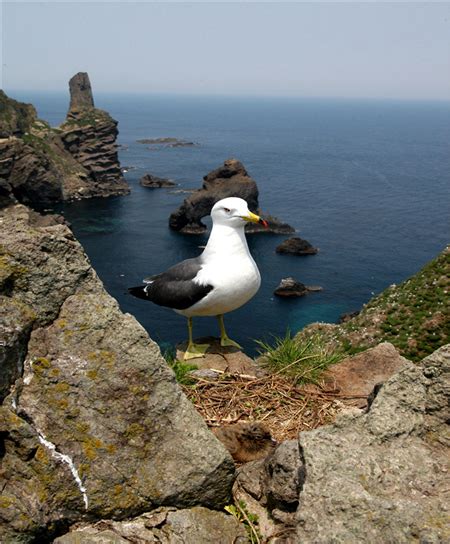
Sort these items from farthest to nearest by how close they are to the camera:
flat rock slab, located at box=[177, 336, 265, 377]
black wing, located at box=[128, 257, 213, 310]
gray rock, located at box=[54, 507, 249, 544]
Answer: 1. black wing, located at box=[128, 257, 213, 310]
2. flat rock slab, located at box=[177, 336, 265, 377]
3. gray rock, located at box=[54, 507, 249, 544]

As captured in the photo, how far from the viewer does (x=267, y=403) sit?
8781mm

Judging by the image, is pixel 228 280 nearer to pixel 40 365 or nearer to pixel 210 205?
pixel 40 365

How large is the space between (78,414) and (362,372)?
19.5 feet

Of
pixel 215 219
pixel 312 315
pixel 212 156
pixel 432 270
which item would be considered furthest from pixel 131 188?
pixel 215 219

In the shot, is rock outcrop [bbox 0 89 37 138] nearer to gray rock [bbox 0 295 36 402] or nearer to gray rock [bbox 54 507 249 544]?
gray rock [bbox 0 295 36 402]

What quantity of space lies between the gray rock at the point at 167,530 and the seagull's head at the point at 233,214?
6.34 m

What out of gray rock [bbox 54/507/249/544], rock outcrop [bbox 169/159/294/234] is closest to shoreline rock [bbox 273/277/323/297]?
rock outcrop [bbox 169/159/294/234]

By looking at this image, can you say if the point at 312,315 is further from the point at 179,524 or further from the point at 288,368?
the point at 179,524

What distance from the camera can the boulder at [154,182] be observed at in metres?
139

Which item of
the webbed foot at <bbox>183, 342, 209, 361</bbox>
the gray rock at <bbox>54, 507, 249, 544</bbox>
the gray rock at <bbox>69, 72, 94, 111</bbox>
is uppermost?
the gray rock at <bbox>69, 72, 94, 111</bbox>

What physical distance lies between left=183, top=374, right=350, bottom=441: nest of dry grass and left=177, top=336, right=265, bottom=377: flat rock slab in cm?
84

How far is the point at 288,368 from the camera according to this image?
9992 millimetres

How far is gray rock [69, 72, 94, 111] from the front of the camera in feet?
563

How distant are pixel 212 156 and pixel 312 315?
122289 mm
